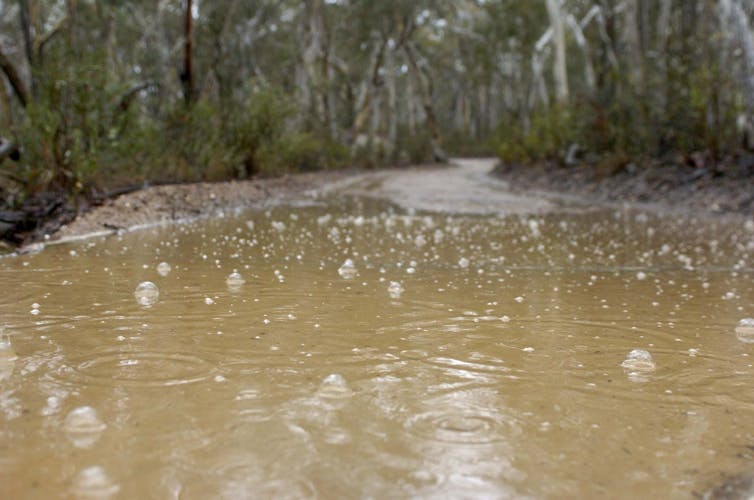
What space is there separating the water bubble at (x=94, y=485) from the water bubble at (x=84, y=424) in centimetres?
22

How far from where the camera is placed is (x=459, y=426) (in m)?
1.74

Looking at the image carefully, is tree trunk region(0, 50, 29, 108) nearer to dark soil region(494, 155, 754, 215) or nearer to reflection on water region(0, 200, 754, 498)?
reflection on water region(0, 200, 754, 498)

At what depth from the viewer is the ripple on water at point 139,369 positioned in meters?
2.04

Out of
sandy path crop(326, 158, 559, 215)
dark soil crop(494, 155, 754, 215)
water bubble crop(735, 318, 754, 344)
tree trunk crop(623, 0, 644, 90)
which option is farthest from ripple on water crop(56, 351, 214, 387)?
tree trunk crop(623, 0, 644, 90)

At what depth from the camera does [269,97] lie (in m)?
12.3

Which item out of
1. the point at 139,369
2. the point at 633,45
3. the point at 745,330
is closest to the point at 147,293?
the point at 139,369

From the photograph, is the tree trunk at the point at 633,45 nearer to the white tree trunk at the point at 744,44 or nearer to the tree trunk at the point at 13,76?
the white tree trunk at the point at 744,44

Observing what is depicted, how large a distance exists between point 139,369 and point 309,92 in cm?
2000

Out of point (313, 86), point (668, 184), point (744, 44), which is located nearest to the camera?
point (744, 44)

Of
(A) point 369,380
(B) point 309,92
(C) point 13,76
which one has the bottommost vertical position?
(A) point 369,380

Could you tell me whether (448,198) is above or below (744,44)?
below

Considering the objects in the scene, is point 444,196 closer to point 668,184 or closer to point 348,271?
point 668,184

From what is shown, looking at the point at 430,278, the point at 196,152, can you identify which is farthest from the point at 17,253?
the point at 196,152

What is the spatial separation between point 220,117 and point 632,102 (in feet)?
25.9
